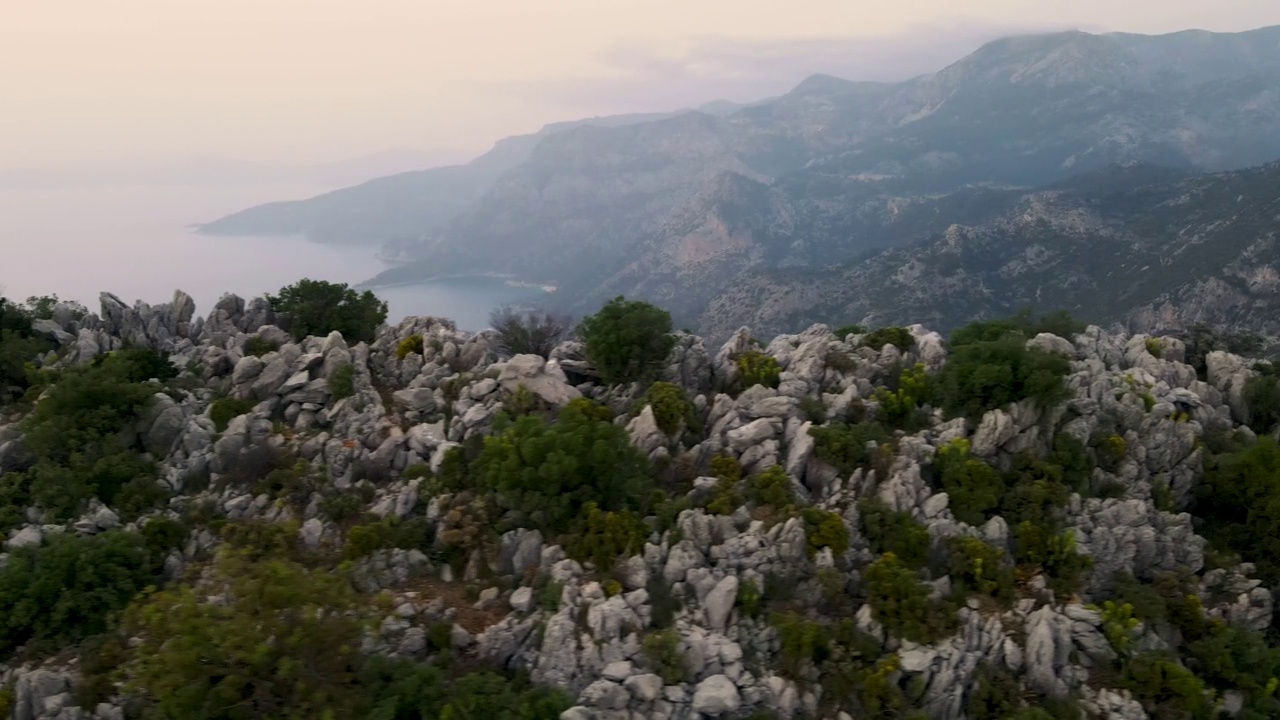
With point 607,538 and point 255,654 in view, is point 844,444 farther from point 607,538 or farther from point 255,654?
point 255,654

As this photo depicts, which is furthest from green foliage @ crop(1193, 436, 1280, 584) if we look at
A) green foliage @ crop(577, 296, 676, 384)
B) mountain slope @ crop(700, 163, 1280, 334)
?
mountain slope @ crop(700, 163, 1280, 334)

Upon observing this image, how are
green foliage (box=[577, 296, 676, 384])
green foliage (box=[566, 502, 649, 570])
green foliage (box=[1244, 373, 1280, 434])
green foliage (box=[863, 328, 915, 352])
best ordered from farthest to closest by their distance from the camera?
green foliage (box=[863, 328, 915, 352]), green foliage (box=[1244, 373, 1280, 434]), green foliage (box=[577, 296, 676, 384]), green foliage (box=[566, 502, 649, 570])

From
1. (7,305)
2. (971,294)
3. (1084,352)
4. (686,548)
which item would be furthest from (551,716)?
(971,294)

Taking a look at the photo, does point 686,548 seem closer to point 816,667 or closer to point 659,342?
point 816,667

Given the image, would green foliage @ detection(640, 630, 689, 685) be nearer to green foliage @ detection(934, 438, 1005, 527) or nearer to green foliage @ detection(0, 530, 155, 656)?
green foliage @ detection(934, 438, 1005, 527)

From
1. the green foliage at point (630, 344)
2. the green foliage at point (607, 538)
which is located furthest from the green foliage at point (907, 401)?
the green foliage at point (607, 538)

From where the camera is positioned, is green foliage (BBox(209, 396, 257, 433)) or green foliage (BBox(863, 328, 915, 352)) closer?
green foliage (BBox(209, 396, 257, 433))

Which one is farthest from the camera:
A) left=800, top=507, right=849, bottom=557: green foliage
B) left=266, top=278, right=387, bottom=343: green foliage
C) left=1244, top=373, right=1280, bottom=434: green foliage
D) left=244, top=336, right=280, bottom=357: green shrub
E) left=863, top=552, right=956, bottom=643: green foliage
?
left=266, top=278, right=387, bottom=343: green foliage
